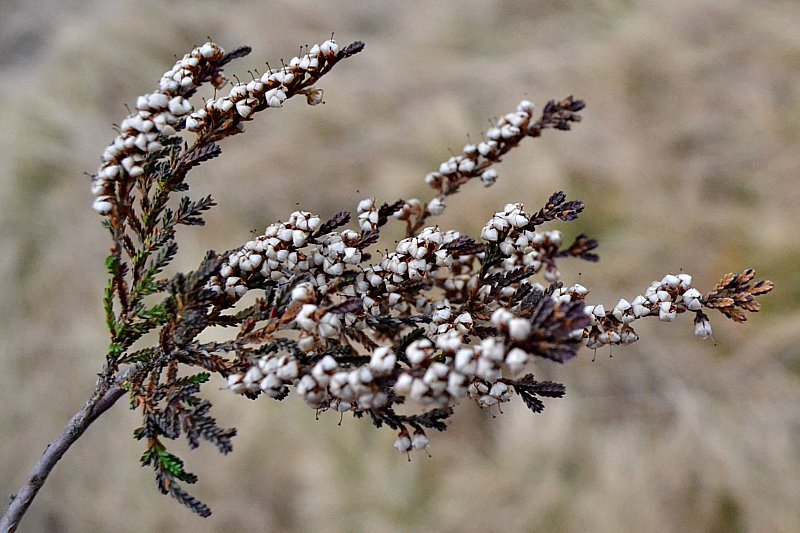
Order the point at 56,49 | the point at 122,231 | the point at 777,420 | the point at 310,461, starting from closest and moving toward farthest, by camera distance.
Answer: the point at 122,231 → the point at 777,420 → the point at 310,461 → the point at 56,49

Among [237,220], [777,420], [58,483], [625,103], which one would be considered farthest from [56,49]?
[777,420]

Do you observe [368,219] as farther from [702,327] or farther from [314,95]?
[702,327]

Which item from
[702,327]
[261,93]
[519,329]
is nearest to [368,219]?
[261,93]

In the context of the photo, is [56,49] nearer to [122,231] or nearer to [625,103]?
[625,103]

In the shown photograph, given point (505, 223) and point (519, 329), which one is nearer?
point (519, 329)

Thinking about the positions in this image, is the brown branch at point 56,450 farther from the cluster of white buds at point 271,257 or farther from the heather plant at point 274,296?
the cluster of white buds at point 271,257

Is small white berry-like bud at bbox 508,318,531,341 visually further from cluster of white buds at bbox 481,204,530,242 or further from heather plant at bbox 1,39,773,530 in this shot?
cluster of white buds at bbox 481,204,530,242
